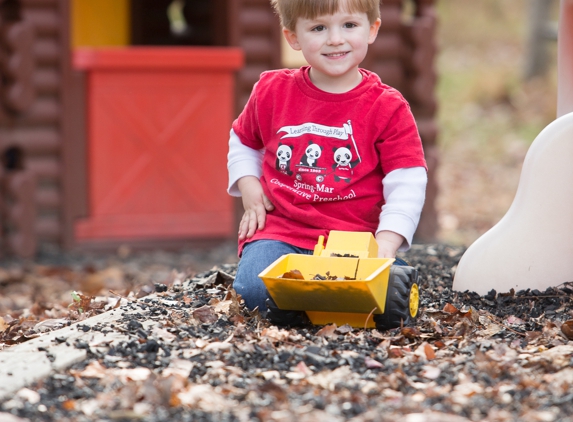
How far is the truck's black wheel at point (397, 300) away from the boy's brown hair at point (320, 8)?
1.01 meters

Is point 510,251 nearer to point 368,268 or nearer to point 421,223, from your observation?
point 368,268

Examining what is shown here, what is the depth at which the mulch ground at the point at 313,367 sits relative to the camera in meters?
2.34

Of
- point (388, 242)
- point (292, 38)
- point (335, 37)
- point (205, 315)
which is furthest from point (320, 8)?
point (205, 315)

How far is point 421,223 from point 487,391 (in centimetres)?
508

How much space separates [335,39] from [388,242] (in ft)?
2.68

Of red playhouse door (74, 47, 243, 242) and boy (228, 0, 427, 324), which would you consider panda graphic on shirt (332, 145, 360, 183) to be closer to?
boy (228, 0, 427, 324)

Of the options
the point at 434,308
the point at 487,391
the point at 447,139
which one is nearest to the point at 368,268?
the point at 434,308

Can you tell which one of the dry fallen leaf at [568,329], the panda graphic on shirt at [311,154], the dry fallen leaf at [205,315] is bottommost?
the dry fallen leaf at [205,315]

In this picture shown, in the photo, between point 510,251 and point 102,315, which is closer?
point 102,315

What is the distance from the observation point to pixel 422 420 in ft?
7.29

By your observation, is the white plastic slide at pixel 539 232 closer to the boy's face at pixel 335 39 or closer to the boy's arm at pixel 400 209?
the boy's arm at pixel 400 209

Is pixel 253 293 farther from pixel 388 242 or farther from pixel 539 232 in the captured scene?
pixel 539 232

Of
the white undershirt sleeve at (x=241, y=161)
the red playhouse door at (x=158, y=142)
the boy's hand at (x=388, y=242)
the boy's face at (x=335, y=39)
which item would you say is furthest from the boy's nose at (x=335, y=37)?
the red playhouse door at (x=158, y=142)

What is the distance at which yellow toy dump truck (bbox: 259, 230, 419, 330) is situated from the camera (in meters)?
2.91
